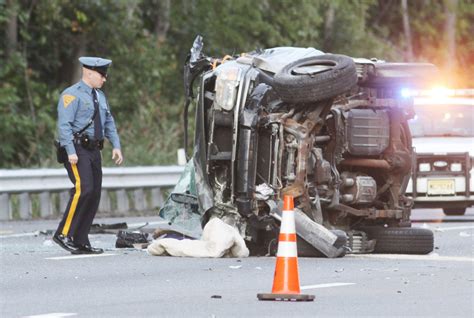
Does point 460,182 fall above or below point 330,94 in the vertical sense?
below

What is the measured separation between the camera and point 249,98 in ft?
50.2

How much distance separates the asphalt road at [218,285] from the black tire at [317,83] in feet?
4.78

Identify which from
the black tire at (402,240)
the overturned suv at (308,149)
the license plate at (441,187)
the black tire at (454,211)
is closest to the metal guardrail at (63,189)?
the black tire at (454,211)

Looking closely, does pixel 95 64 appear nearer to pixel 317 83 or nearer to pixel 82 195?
pixel 82 195

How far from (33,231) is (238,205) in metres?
5.09

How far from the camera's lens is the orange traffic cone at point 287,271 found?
1112 centimetres

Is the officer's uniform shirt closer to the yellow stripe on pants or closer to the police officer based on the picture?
the police officer

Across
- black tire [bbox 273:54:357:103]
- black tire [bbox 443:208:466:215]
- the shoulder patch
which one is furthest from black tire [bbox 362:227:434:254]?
black tire [bbox 443:208:466:215]

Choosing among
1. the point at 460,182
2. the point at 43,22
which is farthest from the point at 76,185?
the point at 43,22

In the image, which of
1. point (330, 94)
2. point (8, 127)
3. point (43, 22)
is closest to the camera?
point (330, 94)

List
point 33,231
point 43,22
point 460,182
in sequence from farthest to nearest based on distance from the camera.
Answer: point 43,22, point 460,182, point 33,231

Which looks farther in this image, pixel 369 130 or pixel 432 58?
pixel 432 58

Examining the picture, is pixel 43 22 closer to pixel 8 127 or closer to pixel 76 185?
pixel 8 127

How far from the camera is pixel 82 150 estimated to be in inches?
614
